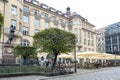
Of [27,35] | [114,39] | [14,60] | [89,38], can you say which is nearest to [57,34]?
[14,60]

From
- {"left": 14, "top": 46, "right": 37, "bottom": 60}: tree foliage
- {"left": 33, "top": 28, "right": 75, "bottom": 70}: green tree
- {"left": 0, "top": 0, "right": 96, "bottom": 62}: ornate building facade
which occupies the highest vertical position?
{"left": 0, "top": 0, "right": 96, "bottom": 62}: ornate building facade

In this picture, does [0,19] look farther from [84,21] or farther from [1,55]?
[84,21]

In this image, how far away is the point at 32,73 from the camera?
948 inches

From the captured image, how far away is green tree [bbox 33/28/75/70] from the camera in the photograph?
26.0 meters

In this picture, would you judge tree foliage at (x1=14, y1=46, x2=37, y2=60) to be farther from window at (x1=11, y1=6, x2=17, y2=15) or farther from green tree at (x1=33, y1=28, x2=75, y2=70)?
window at (x1=11, y1=6, x2=17, y2=15)

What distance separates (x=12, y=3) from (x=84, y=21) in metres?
35.3

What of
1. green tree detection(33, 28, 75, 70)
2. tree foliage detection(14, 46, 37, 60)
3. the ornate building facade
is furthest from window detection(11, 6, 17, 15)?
green tree detection(33, 28, 75, 70)

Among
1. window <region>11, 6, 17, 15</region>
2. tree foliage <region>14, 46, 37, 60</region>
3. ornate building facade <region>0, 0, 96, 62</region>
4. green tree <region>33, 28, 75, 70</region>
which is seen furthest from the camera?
window <region>11, 6, 17, 15</region>

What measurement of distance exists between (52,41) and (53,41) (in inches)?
5.4

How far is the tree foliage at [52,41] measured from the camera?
2602 cm

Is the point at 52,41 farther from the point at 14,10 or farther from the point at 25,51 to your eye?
the point at 14,10

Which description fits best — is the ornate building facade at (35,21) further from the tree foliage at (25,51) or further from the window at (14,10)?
the tree foliage at (25,51)

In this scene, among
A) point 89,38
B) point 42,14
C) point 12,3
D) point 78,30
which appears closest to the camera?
point 12,3

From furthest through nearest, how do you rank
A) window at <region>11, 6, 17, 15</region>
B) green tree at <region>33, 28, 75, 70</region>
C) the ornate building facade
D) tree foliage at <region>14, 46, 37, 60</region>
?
window at <region>11, 6, 17, 15</region>, the ornate building facade, tree foliage at <region>14, 46, 37, 60</region>, green tree at <region>33, 28, 75, 70</region>
